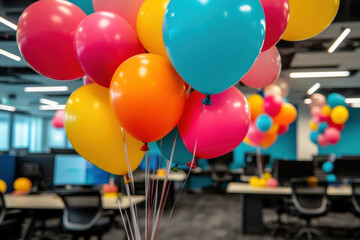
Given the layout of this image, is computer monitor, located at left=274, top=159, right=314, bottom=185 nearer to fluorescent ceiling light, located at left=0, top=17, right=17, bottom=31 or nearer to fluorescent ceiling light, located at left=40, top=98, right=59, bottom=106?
fluorescent ceiling light, located at left=0, top=17, right=17, bottom=31

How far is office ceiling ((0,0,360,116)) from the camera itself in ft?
12.5

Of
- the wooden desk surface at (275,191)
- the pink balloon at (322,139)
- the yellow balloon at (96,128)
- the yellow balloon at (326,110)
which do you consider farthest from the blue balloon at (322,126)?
the yellow balloon at (96,128)

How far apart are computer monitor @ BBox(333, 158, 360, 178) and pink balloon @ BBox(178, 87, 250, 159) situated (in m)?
4.41

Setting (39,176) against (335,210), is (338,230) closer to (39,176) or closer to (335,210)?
(335,210)

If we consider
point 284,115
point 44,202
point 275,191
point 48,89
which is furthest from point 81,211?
point 48,89

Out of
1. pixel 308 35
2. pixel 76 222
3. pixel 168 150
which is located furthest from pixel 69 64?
pixel 76 222

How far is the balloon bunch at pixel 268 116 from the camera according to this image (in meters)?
3.76

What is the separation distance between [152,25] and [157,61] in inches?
5.9

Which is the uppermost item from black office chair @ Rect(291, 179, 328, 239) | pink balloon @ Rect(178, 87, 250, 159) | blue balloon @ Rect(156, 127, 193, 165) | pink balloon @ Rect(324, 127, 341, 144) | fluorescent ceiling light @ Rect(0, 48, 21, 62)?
fluorescent ceiling light @ Rect(0, 48, 21, 62)

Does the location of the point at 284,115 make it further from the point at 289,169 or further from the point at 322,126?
the point at 322,126

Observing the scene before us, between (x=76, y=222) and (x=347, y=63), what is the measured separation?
A: 6.03 meters

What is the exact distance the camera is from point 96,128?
1.25 m

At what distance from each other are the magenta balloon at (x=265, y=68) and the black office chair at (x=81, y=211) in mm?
2024

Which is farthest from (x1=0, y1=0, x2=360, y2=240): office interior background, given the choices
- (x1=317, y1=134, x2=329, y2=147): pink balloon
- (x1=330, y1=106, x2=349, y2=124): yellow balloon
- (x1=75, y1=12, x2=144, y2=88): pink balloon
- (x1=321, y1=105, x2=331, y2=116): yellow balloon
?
(x1=321, y1=105, x2=331, y2=116): yellow balloon
